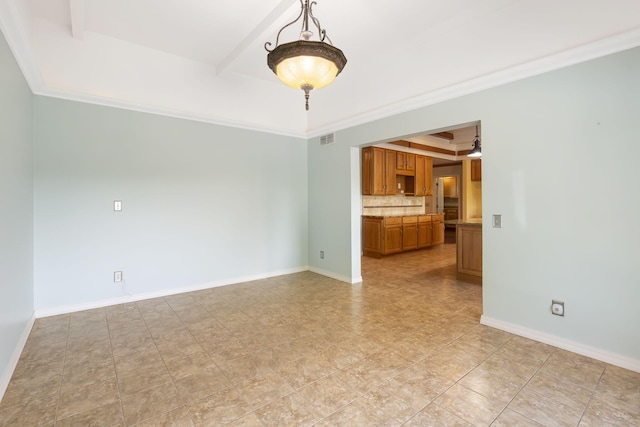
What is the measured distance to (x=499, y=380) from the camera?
212 centimetres

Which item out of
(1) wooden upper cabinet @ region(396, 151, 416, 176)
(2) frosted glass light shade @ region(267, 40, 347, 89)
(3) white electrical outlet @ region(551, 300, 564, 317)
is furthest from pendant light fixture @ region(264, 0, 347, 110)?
(1) wooden upper cabinet @ region(396, 151, 416, 176)

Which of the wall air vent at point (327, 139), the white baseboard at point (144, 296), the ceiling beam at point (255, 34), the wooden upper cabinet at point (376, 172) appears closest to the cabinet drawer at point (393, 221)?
the wooden upper cabinet at point (376, 172)

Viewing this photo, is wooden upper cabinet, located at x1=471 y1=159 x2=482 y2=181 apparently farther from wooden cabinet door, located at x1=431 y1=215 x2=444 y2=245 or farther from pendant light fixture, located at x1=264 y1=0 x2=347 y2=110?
pendant light fixture, located at x1=264 y1=0 x2=347 y2=110

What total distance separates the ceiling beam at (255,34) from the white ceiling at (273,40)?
0.01 m

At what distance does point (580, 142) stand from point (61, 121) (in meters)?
5.21

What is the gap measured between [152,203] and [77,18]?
6.84ft

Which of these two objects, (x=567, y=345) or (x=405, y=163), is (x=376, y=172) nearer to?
(x=405, y=163)

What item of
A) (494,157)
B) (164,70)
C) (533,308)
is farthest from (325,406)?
(164,70)

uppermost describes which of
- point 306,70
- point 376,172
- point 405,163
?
point 405,163

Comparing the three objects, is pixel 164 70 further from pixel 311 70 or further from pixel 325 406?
pixel 325 406

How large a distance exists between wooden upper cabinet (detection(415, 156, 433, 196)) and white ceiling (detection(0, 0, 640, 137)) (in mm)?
3857

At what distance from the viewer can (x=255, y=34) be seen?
3.26 metres

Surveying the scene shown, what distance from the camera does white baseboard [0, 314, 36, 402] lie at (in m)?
2.00

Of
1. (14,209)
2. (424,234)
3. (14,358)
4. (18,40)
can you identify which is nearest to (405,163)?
(424,234)
